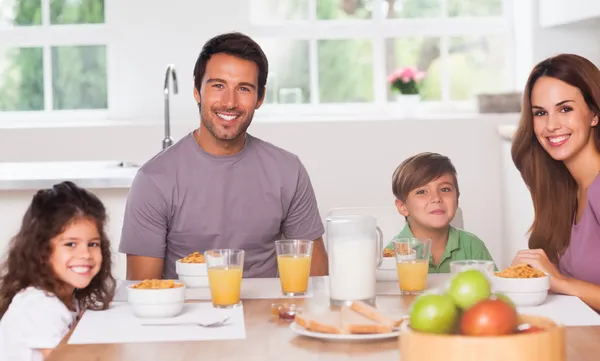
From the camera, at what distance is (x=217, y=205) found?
2.60 m

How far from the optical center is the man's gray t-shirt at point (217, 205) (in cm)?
255

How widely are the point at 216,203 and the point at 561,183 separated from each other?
895mm

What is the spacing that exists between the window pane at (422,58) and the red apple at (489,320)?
14.2 ft

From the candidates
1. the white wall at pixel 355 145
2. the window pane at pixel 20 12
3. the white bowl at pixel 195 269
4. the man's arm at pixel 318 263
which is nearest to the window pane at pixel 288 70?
the white wall at pixel 355 145

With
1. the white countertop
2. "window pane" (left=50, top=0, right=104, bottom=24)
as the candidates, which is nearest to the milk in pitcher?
the white countertop

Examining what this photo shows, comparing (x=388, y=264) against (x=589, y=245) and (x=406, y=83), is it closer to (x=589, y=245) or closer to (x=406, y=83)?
(x=589, y=245)

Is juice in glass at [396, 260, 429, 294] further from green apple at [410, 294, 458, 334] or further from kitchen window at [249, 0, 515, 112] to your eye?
kitchen window at [249, 0, 515, 112]

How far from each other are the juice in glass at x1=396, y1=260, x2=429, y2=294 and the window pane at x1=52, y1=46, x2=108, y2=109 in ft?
12.2

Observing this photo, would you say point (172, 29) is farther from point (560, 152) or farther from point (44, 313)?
point (44, 313)

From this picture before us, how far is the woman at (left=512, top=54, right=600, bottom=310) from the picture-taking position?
8.13ft

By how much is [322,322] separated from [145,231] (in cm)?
98

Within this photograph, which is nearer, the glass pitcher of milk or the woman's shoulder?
the glass pitcher of milk

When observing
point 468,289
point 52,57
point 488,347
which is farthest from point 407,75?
point 488,347

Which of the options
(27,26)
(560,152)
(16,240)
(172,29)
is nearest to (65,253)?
(16,240)
